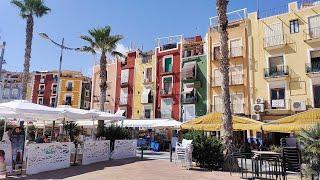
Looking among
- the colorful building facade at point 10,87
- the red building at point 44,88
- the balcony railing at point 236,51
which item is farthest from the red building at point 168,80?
the colorful building facade at point 10,87

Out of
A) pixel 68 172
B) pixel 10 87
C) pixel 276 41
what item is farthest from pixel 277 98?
pixel 10 87

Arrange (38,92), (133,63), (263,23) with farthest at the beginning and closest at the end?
(38,92) → (133,63) → (263,23)

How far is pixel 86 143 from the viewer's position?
631 inches

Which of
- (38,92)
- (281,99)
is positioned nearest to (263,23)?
(281,99)

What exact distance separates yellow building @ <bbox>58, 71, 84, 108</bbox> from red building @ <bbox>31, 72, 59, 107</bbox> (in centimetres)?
374

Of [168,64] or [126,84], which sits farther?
[126,84]

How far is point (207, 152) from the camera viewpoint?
47.3 ft

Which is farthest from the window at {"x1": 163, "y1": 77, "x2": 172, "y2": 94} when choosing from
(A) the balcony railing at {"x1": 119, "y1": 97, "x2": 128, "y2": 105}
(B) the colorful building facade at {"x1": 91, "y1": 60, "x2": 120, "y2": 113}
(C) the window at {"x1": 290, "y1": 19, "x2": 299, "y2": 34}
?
(C) the window at {"x1": 290, "y1": 19, "x2": 299, "y2": 34}

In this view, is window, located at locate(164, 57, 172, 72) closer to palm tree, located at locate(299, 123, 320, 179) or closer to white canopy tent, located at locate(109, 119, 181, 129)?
white canopy tent, located at locate(109, 119, 181, 129)

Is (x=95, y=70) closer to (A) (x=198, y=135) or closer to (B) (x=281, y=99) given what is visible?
(B) (x=281, y=99)

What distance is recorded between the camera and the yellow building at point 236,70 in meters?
31.7

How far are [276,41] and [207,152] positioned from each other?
19.8 meters

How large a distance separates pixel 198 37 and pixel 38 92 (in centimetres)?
3748

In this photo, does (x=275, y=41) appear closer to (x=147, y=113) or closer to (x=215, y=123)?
(x=147, y=113)
